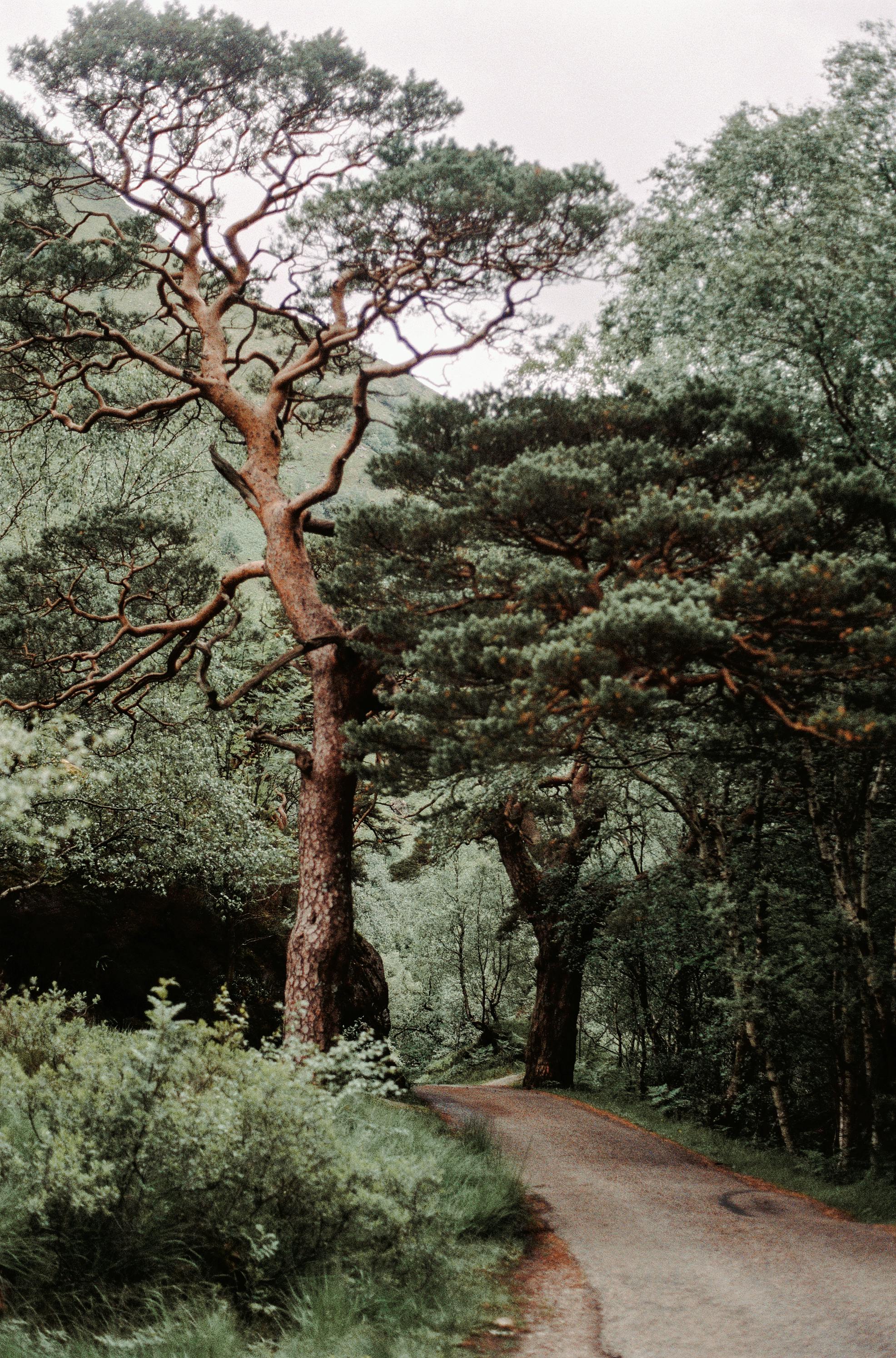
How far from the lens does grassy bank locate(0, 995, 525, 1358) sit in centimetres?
362

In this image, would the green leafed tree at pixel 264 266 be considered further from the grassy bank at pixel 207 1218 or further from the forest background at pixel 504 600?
the grassy bank at pixel 207 1218

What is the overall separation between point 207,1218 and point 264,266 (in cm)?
1150

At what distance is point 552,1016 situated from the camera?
1609 cm

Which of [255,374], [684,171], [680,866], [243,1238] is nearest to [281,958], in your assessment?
[680,866]

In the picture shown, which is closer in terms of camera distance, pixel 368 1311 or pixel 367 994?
Result: pixel 368 1311

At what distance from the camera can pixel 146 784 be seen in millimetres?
11273

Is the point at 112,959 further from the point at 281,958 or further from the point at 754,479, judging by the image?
the point at 754,479

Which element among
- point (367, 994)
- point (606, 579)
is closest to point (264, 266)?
point (606, 579)

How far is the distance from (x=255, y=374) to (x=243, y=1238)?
12363mm

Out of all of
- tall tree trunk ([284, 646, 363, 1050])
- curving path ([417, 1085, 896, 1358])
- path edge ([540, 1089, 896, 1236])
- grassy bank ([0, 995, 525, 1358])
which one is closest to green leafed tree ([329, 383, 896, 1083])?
tall tree trunk ([284, 646, 363, 1050])

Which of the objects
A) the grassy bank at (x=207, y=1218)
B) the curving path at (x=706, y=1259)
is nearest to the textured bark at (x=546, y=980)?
the curving path at (x=706, y=1259)

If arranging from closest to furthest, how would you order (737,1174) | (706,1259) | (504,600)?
(706,1259)
(504,600)
(737,1174)

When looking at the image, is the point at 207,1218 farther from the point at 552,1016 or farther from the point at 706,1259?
the point at 552,1016

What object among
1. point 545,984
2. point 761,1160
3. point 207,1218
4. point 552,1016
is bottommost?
point 761,1160
